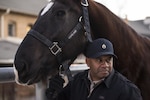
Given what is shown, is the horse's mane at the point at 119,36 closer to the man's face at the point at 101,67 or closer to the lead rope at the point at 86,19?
the lead rope at the point at 86,19

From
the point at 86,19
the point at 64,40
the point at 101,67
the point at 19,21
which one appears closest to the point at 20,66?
the point at 64,40

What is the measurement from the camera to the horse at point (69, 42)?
2.82 m

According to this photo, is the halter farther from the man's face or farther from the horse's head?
the man's face

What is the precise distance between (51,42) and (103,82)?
0.66 meters

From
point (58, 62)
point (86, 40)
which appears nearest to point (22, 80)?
point (58, 62)

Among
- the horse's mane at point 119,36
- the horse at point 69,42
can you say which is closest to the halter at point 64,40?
the horse at point 69,42

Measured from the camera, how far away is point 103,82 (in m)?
2.55

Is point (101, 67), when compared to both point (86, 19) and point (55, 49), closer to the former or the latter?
point (55, 49)

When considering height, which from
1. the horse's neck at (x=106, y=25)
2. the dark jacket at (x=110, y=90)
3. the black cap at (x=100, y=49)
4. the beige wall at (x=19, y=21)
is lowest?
the dark jacket at (x=110, y=90)

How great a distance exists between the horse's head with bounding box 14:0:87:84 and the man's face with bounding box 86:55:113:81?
1.50 ft

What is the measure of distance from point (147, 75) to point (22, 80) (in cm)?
135

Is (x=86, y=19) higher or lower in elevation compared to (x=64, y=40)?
higher

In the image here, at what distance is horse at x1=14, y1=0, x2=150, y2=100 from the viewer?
9.27 ft

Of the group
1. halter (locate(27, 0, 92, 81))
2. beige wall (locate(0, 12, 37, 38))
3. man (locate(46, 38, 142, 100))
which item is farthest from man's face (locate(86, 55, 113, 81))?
beige wall (locate(0, 12, 37, 38))
